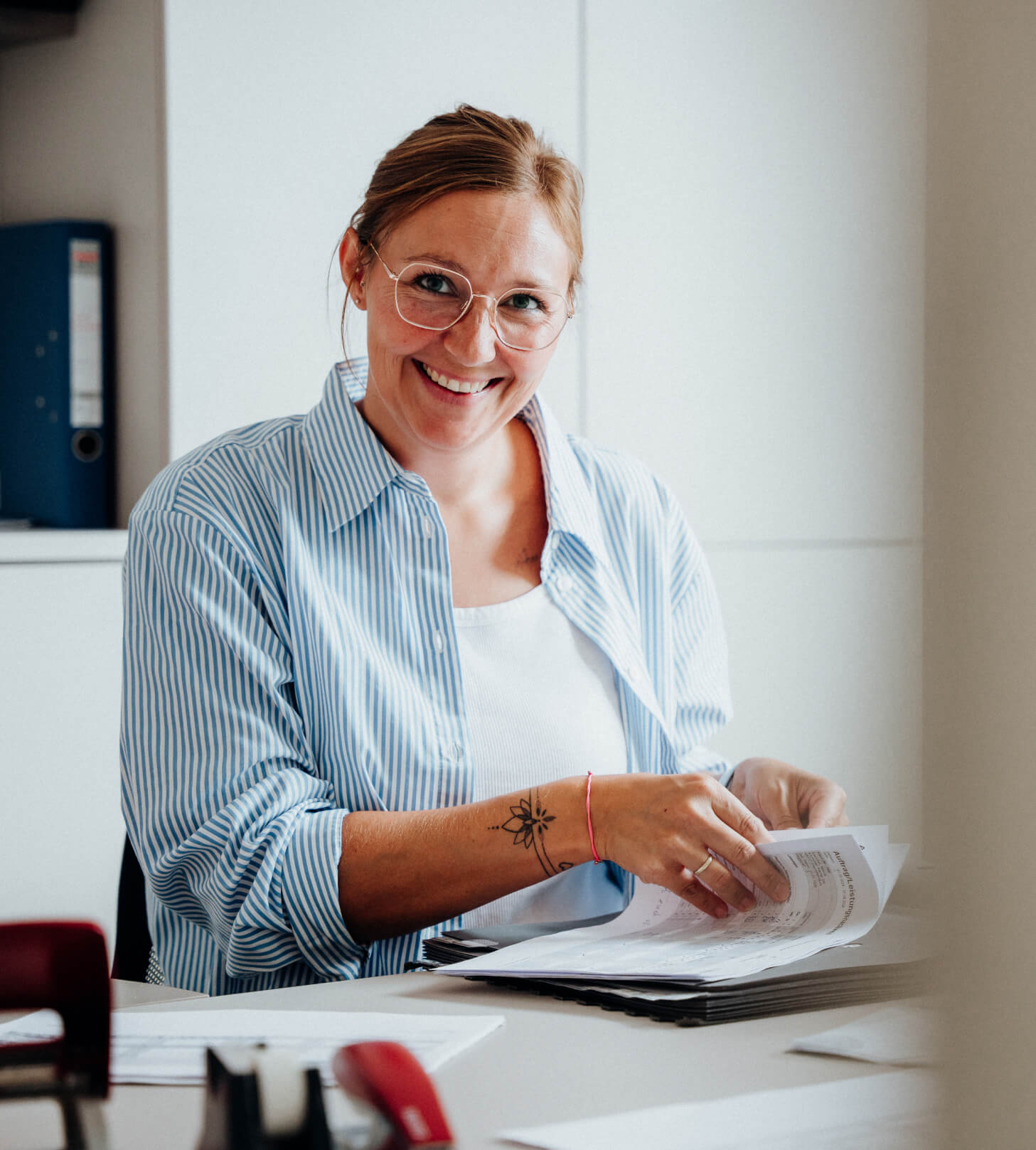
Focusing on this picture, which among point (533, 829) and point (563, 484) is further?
point (563, 484)

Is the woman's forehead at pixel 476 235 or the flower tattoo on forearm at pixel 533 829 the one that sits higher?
the woman's forehead at pixel 476 235

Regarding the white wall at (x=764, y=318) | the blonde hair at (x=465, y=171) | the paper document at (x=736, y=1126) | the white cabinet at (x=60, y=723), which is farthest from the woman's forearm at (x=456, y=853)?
the white wall at (x=764, y=318)

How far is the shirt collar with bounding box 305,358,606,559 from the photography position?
54.8 inches

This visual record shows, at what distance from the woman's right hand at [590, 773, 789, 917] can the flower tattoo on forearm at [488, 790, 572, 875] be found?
1.7 inches

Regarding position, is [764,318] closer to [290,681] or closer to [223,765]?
[290,681]

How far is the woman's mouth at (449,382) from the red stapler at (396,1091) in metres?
1.04

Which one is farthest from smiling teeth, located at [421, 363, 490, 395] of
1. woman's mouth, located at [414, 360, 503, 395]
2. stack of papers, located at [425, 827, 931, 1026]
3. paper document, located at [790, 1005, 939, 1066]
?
paper document, located at [790, 1005, 939, 1066]

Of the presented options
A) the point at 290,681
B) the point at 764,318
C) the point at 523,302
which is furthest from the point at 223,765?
the point at 764,318

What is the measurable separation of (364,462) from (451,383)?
0.44 ft

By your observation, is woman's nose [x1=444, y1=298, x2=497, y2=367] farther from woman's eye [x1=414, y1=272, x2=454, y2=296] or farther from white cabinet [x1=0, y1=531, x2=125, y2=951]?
white cabinet [x1=0, y1=531, x2=125, y2=951]

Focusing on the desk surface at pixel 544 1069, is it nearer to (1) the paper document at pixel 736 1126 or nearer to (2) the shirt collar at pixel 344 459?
(1) the paper document at pixel 736 1126

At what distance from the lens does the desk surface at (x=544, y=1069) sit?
72 cm

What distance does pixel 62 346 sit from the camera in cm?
194

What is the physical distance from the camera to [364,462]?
1406 mm
